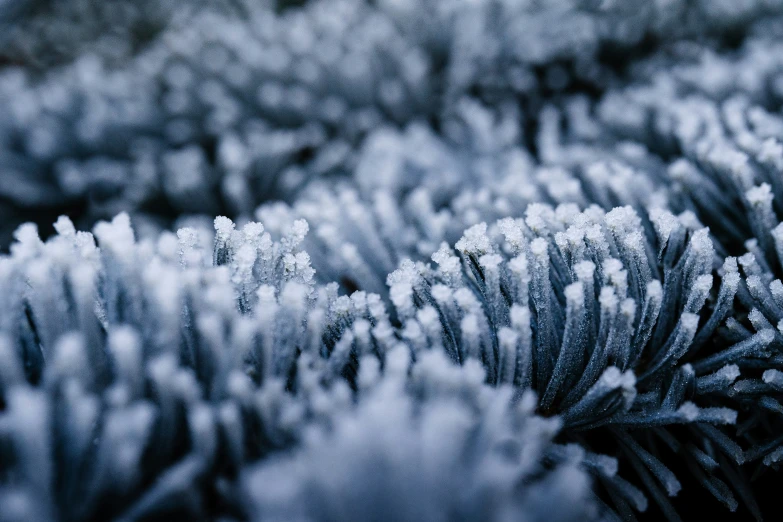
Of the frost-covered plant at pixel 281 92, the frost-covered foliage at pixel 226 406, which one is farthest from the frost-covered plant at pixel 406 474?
the frost-covered plant at pixel 281 92

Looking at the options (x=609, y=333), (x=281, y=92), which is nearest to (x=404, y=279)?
(x=609, y=333)

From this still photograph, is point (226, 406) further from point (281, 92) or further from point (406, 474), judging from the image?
point (281, 92)

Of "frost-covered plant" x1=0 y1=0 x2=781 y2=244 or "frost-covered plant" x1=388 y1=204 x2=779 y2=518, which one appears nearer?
"frost-covered plant" x1=388 y1=204 x2=779 y2=518

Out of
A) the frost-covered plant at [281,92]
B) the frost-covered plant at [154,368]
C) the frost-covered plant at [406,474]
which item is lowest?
the frost-covered plant at [406,474]

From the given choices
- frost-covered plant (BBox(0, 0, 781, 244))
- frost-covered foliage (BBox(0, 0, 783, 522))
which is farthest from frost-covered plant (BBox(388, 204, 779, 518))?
frost-covered plant (BBox(0, 0, 781, 244))

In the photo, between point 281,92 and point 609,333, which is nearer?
point 609,333

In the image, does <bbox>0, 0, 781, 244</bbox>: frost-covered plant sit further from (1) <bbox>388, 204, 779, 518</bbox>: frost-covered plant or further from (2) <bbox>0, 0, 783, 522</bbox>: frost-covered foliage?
(1) <bbox>388, 204, 779, 518</bbox>: frost-covered plant

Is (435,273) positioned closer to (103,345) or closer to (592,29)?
(103,345)

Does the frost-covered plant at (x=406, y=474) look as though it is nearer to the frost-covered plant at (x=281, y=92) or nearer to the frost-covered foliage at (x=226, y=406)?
the frost-covered foliage at (x=226, y=406)
